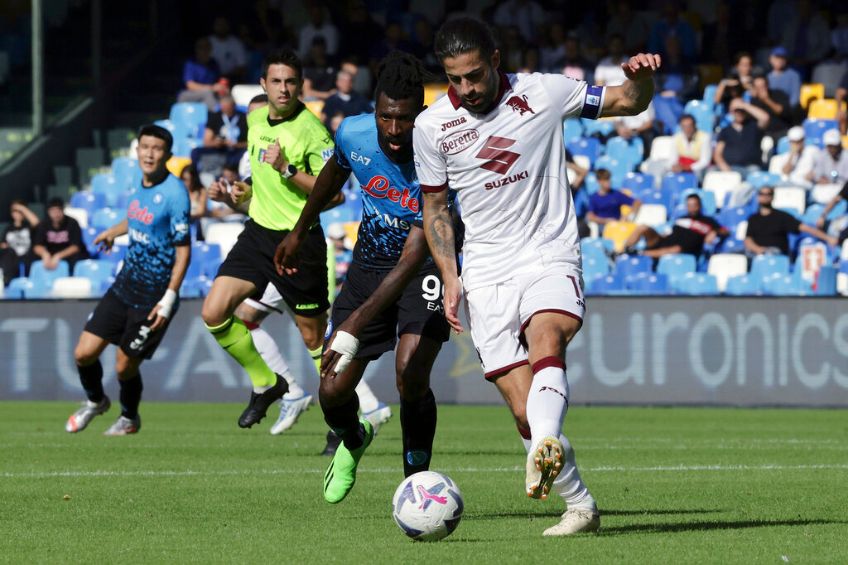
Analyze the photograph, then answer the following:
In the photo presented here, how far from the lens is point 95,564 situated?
5941 millimetres

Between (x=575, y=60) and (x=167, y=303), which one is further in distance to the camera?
(x=575, y=60)

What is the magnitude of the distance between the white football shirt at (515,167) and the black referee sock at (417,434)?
1.34 metres

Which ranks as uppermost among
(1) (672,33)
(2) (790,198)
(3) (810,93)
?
(1) (672,33)

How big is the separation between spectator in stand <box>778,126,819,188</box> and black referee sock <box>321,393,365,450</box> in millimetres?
14104

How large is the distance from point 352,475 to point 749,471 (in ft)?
10.3

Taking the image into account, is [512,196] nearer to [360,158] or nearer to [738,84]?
[360,158]

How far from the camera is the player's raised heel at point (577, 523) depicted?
21.6 feet

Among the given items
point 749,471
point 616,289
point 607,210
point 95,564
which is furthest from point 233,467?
point 607,210

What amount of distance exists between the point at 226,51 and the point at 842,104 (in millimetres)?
9613

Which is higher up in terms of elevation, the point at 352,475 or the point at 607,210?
the point at 607,210

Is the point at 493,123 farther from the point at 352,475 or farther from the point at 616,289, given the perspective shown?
the point at 616,289

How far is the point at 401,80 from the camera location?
7355 millimetres

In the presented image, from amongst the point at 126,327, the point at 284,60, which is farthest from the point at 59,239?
the point at 284,60

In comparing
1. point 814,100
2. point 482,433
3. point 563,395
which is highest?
point 814,100
